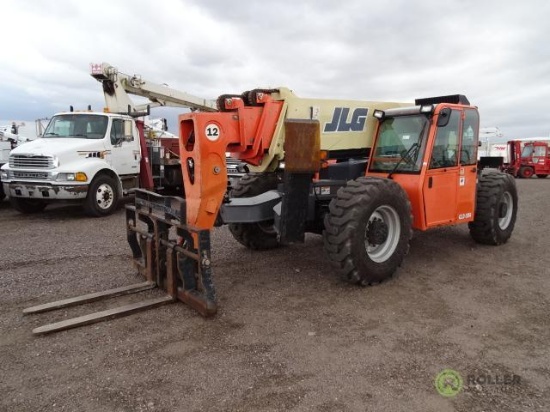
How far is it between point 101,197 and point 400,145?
705 cm

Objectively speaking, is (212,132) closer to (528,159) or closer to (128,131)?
(128,131)

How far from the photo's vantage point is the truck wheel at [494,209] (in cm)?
655

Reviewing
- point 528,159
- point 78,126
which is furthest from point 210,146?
point 528,159

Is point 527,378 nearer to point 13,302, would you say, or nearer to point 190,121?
point 190,121

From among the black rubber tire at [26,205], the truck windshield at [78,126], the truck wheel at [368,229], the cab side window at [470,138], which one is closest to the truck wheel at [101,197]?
the truck windshield at [78,126]

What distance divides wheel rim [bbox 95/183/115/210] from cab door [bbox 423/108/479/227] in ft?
24.2

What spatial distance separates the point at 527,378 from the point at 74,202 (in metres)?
9.11

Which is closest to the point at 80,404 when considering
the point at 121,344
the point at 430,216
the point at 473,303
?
the point at 121,344

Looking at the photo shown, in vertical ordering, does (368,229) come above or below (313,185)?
below

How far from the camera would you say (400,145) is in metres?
5.70

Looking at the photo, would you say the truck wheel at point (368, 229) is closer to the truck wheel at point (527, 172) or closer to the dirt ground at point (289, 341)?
the dirt ground at point (289, 341)

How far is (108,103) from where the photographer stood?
11328 millimetres

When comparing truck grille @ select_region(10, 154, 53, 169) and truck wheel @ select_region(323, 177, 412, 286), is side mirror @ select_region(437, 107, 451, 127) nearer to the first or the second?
truck wheel @ select_region(323, 177, 412, 286)

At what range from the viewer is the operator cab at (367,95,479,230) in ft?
17.8
